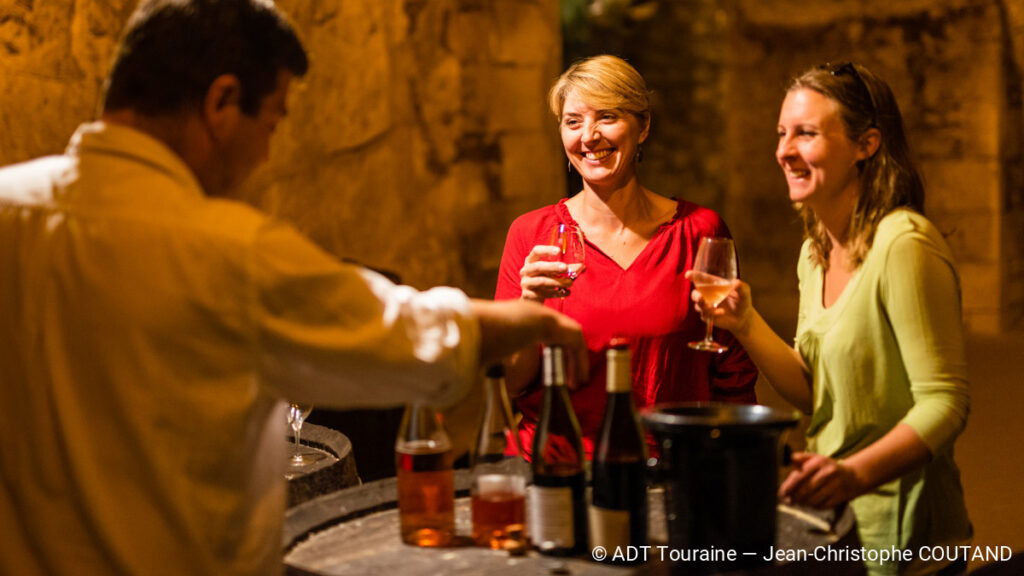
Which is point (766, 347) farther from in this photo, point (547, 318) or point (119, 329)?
point (119, 329)

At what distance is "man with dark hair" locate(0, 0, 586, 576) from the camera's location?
1247 millimetres

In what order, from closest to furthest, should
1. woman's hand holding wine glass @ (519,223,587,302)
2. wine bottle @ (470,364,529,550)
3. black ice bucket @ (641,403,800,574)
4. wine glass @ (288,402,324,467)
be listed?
black ice bucket @ (641,403,800,574) < wine bottle @ (470,364,529,550) < woman's hand holding wine glass @ (519,223,587,302) < wine glass @ (288,402,324,467)

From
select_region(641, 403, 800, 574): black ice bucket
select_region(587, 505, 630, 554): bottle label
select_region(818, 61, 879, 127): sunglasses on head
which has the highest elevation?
select_region(818, 61, 879, 127): sunglasses on head

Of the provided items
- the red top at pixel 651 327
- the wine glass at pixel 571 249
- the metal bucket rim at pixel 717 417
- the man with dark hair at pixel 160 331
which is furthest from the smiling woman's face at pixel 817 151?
the man with dark hair at pixel 160 331

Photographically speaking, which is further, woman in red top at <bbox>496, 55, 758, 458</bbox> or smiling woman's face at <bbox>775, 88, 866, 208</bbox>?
woman in red top at <bbox>496, 55, 758, 458</bbox>

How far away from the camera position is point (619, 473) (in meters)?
1.60

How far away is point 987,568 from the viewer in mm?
1467

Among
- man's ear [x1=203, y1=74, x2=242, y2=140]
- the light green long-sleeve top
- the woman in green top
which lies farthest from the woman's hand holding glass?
man's ear [x1=203, y1=74, x2=242, y2=140]

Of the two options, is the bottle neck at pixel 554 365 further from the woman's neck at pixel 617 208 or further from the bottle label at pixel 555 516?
the woman's neck at pixel 617 208

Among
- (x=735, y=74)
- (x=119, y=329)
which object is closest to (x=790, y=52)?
(x=735, y=74)

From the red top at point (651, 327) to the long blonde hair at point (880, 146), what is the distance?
62 centimetres

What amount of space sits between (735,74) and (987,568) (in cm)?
692

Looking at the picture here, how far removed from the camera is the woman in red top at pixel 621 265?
2533mm

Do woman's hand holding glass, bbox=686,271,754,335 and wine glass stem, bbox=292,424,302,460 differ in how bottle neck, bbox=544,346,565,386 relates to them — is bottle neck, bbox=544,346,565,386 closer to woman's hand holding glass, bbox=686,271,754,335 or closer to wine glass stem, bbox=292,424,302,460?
woman's hand holding glass, bbox=686,271,754,335
